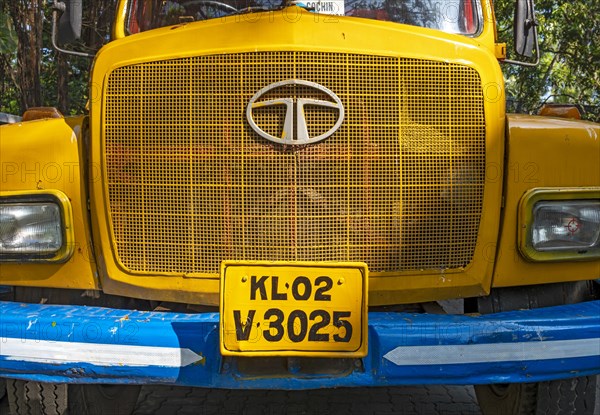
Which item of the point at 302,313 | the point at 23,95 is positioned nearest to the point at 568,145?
the point at 302,313

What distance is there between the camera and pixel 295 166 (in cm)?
242

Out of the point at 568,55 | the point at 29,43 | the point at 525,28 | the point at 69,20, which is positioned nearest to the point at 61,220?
the point at 69,20

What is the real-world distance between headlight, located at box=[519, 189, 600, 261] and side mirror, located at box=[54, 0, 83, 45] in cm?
257

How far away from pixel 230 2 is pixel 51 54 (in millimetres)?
10681

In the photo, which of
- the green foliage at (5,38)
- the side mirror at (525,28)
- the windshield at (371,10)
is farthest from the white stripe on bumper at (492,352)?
the green foliage at (5,38)

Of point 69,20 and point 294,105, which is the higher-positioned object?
point 69,20

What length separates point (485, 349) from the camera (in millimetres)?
2340

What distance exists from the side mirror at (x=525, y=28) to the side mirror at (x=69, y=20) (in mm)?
2436

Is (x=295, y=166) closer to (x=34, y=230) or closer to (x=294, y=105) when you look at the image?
(x=294, y=105)

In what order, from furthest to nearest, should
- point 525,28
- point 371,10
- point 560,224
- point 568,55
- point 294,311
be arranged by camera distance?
point 568,55
point 525,28
point 371,10
point 560,224
point 294,311

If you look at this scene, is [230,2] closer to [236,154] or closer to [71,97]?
[236,154]

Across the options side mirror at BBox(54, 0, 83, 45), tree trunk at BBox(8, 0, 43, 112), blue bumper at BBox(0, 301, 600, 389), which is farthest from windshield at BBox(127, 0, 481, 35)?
tree trunk at BBox(8, 0, 43, 112)

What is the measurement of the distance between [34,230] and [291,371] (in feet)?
3.83

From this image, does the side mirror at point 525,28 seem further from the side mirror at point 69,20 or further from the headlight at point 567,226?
the side mirror at point 69,20
